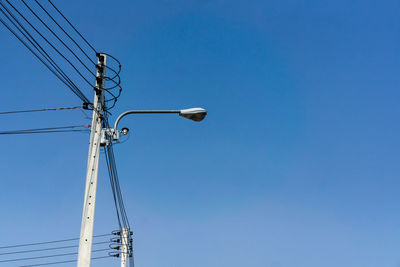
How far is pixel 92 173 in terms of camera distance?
25.5ft

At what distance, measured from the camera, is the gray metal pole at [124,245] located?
1796 centimetres

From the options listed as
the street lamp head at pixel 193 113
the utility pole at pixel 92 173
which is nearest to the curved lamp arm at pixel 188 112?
the street lamp head at pixel 193 113

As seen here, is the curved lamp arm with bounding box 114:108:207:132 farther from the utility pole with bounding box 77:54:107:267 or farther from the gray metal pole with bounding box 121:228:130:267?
the gray metal pole with bounding box 121:228:130:267

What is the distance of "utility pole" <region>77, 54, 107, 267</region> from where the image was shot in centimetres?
707

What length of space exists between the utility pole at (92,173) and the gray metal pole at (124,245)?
444 inches

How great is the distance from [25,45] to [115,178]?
6259 mm

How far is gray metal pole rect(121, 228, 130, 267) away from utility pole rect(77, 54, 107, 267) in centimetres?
1129

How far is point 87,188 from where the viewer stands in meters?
7.59

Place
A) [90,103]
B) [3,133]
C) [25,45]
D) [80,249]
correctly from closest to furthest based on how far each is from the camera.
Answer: [80,249]
[25,45]
[90,103]
[3,133]

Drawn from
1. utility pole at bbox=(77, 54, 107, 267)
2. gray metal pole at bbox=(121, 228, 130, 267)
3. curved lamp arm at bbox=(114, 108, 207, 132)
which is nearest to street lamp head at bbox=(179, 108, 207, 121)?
curved lamp arm at bbox=(114, 108, 207, 132)

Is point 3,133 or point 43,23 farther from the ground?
point 43,23

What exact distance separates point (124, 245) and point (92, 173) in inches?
480

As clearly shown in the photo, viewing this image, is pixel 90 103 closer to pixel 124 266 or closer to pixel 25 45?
pixel 25 45

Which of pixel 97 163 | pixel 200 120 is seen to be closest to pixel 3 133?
pixel 97 163
